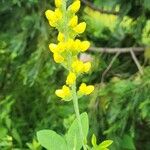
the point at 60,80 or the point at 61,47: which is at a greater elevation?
the point at 61,47

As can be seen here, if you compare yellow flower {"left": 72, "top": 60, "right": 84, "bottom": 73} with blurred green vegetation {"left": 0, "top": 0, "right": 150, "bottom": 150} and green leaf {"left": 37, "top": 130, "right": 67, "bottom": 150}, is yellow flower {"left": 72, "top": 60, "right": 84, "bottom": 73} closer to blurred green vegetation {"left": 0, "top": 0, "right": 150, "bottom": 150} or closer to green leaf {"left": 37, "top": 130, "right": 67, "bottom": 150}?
green leaf {"left": 37, "top": 130, "right": 67, "bottom": 150}

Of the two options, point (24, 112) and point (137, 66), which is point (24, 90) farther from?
point (137, 66)

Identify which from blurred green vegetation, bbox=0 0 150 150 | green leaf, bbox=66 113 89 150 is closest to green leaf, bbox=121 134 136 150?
blurred green vegetation, bbox=0 0 150 150

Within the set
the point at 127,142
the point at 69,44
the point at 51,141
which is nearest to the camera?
the point at 69,44

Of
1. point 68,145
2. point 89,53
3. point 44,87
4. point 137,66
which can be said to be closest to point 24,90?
point 44,87

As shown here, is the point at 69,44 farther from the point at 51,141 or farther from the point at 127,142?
the point at 127,142

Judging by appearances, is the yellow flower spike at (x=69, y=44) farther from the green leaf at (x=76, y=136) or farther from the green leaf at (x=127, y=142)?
the green leaf at (x=127, y=142)

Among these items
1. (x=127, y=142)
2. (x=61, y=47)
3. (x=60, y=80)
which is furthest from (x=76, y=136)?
(x=60, y=80)
